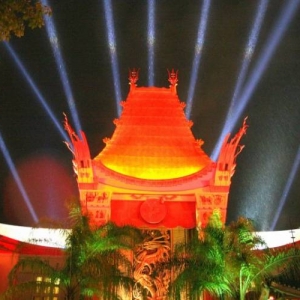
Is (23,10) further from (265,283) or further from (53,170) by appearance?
(53,170)

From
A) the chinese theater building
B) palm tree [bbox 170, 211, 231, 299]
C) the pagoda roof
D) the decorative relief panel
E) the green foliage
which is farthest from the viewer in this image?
the pagoda roof

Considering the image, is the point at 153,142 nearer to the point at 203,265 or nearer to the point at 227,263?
the point at 203,265

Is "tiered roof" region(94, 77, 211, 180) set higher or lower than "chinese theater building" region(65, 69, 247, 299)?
higher

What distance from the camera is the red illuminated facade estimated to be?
12102mm

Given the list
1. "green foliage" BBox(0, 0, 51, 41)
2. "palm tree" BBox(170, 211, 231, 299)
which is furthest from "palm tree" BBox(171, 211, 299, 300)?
"green foliage" BBox(0, 0, 51, 41)

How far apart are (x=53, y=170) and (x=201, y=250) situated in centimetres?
1402

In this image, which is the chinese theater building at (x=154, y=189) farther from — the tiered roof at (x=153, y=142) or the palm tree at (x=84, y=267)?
the palm tree at (x=84, y=267)

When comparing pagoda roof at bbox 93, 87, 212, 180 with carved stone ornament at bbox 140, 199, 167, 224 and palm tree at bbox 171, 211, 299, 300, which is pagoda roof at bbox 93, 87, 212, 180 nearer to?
carved stone ornament at bbox 140, 199, 167, 224

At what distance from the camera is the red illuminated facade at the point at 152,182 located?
39.7 ft

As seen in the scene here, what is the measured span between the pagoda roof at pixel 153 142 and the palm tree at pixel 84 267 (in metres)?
3.03

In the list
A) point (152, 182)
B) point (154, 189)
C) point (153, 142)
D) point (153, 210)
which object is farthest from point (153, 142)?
point (153, 210)

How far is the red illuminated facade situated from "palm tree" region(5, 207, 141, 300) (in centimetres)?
226

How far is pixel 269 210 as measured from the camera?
73.0ft

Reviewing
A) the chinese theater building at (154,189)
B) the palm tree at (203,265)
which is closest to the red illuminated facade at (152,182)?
the chinese theater building at (154,189)
